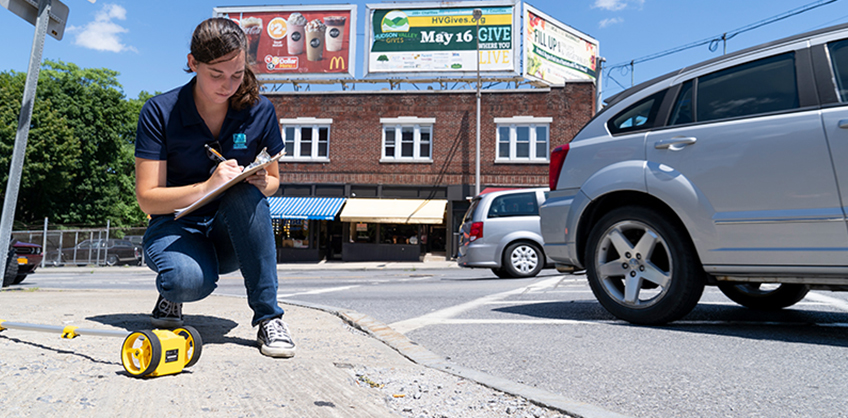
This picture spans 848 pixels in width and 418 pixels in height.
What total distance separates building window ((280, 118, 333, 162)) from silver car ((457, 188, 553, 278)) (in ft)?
51.4

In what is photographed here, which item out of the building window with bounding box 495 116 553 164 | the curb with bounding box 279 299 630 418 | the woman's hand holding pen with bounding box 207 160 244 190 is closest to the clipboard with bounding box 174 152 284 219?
the woman's hand holding pen with bounding box 207 160 244 190

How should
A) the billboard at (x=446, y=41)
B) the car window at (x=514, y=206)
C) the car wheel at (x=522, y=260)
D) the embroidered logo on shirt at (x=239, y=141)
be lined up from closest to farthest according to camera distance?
the embroidered logo on shirt at (x=239, y=141) < the car wheel at (x=522, y=260) < the car window at (x=514, y=206) < the billboard at (x=446, y=41)

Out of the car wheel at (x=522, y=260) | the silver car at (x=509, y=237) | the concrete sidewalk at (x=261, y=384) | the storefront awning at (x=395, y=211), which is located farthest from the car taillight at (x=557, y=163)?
the storefront awning at (x=395, y=211)

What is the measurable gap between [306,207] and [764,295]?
21.8m

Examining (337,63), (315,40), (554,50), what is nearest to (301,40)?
(315,40)

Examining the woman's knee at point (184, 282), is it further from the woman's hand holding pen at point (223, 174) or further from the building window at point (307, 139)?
the building window at point (307, 139)

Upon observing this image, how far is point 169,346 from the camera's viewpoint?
6.88ft

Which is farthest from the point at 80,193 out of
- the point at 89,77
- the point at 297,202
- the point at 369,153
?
the point at 369,153

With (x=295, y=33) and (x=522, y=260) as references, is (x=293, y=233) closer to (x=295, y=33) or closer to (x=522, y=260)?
(x=295, y=33)

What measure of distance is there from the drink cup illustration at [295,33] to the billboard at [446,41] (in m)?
3.27

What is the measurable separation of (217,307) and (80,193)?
124 ft

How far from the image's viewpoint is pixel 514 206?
11.1 m

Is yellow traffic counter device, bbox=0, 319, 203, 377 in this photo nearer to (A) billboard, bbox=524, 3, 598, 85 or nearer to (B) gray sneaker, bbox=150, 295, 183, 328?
(B) gray sneaker, bbox=150, 295, 183, 328

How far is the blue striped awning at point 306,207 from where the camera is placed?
24.2 meters
